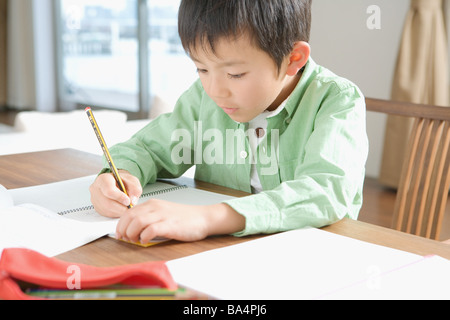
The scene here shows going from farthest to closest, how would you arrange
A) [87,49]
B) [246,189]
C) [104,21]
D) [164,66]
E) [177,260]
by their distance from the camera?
[87,49] < [104,21] < [164,66] < [246,189] < [177,260]

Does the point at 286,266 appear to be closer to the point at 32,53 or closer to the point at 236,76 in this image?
the point at 236,76

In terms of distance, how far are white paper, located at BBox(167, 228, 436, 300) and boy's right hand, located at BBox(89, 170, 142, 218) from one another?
198 mm

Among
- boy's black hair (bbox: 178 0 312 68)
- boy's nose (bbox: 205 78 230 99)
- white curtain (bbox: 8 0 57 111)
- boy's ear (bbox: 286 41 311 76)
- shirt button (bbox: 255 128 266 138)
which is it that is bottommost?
white curtain (bbox: 8 0 57 111)

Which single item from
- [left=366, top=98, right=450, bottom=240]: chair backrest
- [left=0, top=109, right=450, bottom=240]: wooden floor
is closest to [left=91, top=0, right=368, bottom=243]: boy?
[left=366, top=98, right=450, bottom=240]: chair backrest

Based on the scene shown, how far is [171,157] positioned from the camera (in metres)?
1.05

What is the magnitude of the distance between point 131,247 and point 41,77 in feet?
20.3

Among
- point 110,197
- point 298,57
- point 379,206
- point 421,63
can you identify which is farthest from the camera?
point 421,63

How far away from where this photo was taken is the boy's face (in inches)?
→ 31.8

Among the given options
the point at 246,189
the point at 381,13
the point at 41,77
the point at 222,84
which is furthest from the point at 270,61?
the point at 41,77

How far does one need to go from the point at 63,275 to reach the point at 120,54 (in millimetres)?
5139

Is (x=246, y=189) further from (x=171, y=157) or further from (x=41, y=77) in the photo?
(x=41, y=77)

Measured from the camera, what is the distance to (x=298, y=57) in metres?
0.91

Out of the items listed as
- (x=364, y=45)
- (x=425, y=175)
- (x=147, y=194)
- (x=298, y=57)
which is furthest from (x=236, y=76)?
(x=364, y=45)

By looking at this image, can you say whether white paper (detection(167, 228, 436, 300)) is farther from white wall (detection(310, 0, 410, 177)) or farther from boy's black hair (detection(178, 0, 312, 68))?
white wall (detection(310, 0, 410, 177))
